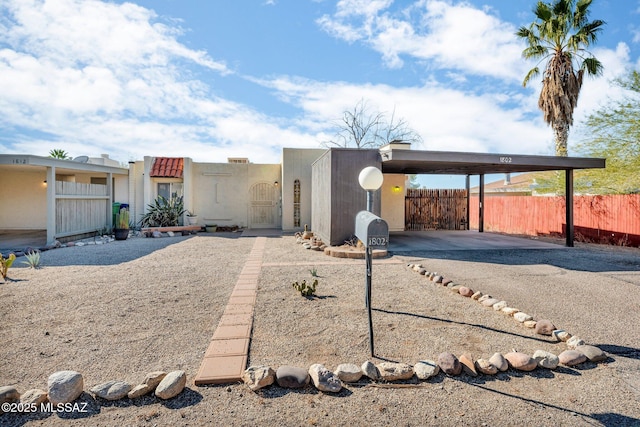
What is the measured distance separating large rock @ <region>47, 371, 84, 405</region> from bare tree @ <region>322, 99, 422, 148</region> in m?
20.5

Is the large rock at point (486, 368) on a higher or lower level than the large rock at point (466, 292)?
lower

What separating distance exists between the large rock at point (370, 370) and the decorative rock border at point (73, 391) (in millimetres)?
1296

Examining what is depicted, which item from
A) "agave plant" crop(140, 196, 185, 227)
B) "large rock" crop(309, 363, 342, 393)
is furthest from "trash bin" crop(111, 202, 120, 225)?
"large rock" crop(309, 363, 342, 393)

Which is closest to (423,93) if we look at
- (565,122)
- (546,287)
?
(565,122)

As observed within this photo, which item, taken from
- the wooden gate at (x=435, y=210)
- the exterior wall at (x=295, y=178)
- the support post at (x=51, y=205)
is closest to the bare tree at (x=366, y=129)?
the wooden gate at (x=435, y=210)

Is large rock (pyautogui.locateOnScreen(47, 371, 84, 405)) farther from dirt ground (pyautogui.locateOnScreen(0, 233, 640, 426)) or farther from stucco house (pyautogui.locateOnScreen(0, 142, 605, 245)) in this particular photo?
stucco house (pyautogui.locateOnScreen(0, 142, 605, 245))

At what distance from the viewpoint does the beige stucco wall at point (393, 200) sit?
42.6 feet

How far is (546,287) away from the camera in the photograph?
5.07 m

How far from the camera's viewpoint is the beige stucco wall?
13.0 m

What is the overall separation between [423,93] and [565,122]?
213 inches

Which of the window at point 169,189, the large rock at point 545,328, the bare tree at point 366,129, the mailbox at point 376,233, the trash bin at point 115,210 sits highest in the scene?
the bare tree at point 366,129

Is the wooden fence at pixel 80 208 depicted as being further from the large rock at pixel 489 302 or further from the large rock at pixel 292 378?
the large rock at pixel 489 302

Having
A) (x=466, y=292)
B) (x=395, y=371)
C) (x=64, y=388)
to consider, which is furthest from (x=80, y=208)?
(x=395, y=371)

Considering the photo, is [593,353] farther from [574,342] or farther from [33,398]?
[33,398]
